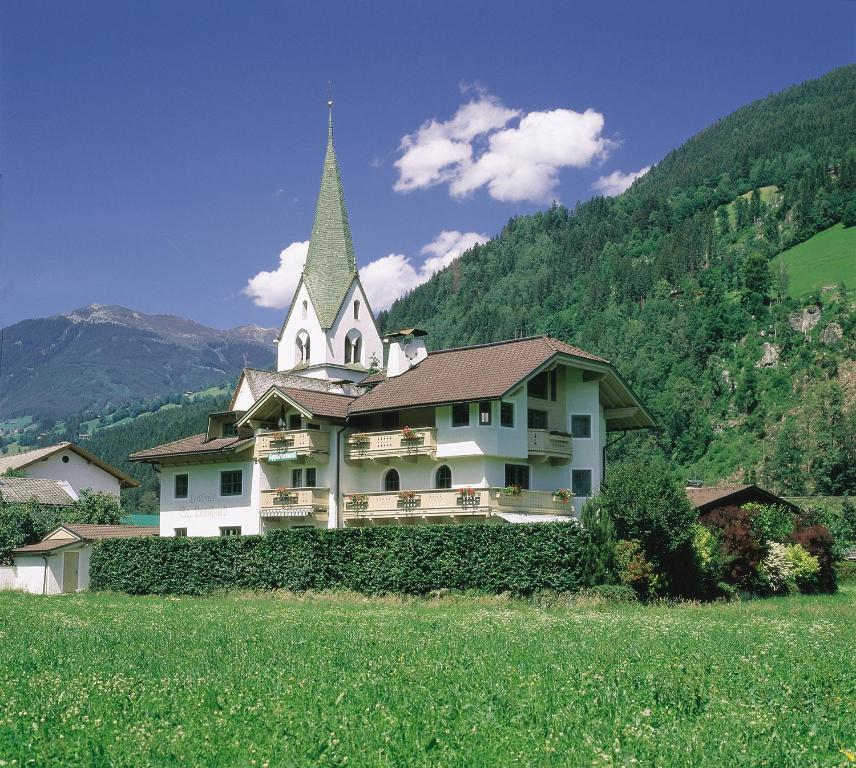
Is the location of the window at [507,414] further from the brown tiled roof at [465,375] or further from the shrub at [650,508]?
the shrub at [650,508]

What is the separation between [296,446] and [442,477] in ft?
24.7

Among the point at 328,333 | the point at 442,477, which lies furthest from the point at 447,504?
the point at 328,333

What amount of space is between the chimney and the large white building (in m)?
0.06

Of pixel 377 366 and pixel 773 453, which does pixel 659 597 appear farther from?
pixel 773 453

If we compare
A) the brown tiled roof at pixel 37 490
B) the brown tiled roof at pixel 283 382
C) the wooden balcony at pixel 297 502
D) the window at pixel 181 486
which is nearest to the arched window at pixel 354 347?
the brown tiled roof at pixel 283 382

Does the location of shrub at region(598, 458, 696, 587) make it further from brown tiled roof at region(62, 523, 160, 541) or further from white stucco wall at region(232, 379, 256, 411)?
brown tiled roof at region(62, 523, 160, 541)

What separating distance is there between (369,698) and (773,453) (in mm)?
118715

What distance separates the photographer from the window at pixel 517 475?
155 ft

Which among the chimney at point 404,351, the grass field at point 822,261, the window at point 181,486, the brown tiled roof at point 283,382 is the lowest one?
the window at point 181,486

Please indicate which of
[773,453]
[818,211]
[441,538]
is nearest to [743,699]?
[441,538]

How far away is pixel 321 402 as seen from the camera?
5044 centimetres

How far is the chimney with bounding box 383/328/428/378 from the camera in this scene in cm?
5347

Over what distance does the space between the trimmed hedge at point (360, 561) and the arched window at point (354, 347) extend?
68.1 ft

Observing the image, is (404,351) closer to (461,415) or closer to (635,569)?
(461,415)
